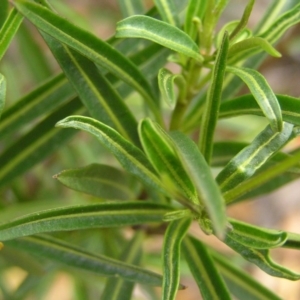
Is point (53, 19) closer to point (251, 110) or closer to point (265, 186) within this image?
point (251, 110)

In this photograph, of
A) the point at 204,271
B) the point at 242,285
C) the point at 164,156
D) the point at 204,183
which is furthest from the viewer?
the point at 242,285

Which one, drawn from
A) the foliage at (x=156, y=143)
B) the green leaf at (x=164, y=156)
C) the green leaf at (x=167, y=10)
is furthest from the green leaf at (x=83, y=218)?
the green leaf at (x=167, y=10)

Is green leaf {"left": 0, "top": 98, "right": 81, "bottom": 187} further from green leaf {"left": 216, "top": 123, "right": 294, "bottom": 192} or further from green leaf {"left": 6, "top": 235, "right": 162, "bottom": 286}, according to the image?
green leaf {"left": 216, "top": 123, "right": 294, "bottom": 192}

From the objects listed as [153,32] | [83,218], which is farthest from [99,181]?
[153,32]

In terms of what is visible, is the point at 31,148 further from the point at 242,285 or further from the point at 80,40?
the point at 242,285

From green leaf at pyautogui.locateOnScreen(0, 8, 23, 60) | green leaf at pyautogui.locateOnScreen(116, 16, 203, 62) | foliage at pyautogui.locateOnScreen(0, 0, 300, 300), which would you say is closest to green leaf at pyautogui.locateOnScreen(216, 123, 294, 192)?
foliage at pyautogui.locateOnScreen(0, 0, 300, 300)

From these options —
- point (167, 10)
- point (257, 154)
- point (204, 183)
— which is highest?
point (167, 10)

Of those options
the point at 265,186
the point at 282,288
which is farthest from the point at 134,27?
the point at 282,288
